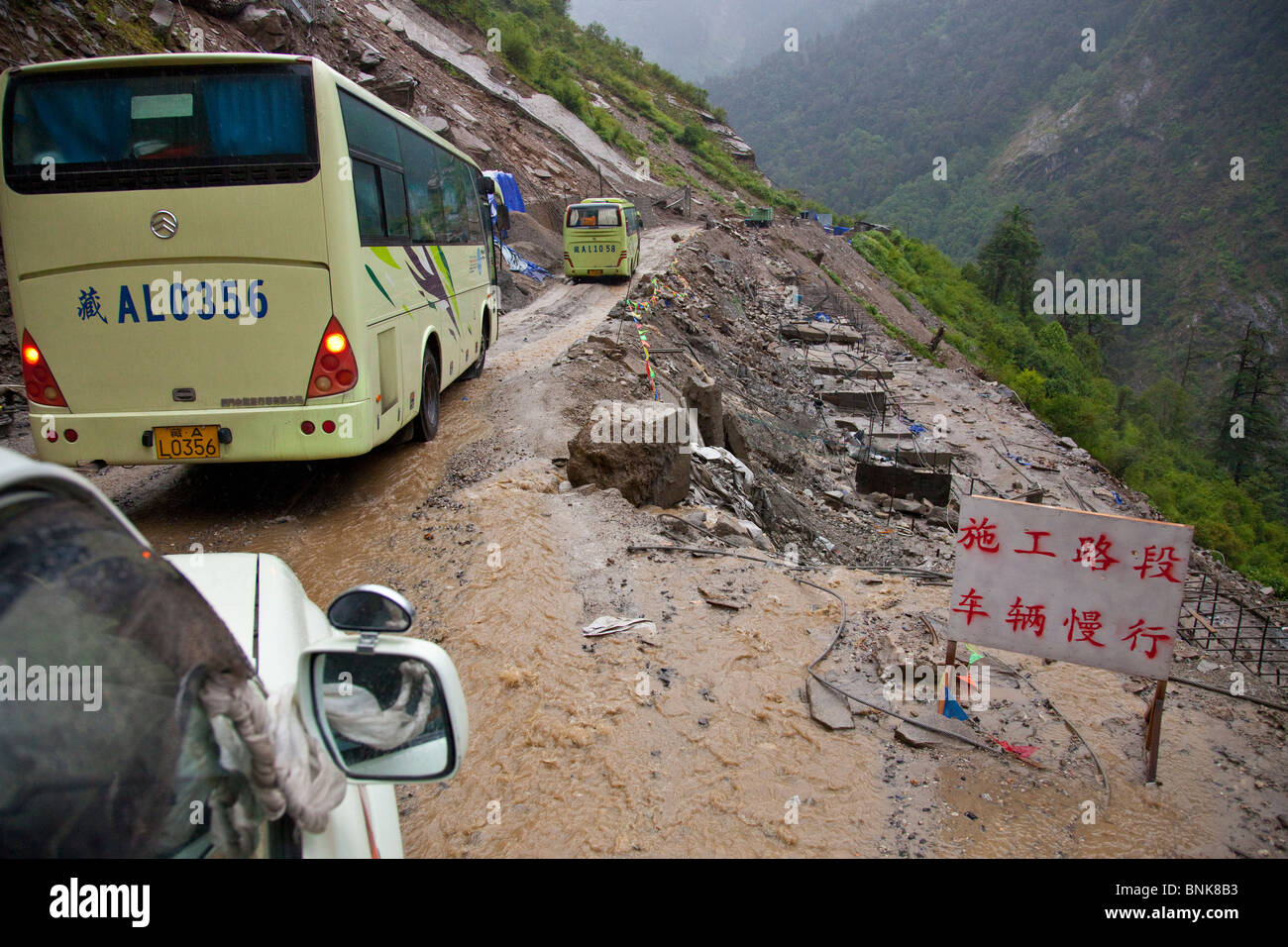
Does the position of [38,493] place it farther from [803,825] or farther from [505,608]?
[505,608]

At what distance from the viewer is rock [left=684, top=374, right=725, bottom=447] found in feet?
34.6

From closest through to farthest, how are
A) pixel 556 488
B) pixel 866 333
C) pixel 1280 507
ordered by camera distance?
pixel 556 488
pixel 866 333
pixel 1280 507

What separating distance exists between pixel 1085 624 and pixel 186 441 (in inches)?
227

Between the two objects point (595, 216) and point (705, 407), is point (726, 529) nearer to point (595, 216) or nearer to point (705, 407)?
point (705, 407)

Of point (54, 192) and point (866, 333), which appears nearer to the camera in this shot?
point (54, 192)

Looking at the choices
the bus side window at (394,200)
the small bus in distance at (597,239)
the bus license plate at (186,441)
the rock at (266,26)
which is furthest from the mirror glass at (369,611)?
the rock at (266,26)

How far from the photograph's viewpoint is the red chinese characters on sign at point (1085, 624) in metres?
3.72

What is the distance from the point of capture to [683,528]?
6.37 meters

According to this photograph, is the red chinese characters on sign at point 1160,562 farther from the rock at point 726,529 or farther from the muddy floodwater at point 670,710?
the rock at point 726,529

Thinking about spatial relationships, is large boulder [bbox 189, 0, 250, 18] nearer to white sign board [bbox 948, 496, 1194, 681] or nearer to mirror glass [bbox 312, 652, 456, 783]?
white sign board [bbox 948, 496, 1194, 681]

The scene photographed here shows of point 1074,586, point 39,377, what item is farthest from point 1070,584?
point 39,377

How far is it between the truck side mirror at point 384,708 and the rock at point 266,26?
22.7 meters

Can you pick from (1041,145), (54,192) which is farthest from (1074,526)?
(1041,145)

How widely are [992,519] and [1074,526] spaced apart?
0.37 metres
